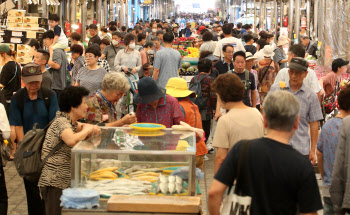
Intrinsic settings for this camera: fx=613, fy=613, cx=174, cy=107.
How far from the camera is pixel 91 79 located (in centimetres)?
843

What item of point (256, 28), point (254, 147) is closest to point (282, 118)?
point (254, 147)

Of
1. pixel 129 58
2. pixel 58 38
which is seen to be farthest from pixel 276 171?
pixel 58 38

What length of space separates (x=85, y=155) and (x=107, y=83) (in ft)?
4.64

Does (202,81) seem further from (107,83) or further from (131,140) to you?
(131,140)

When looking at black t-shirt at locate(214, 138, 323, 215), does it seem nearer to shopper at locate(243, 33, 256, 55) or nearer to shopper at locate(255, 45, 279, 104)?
shopper at locate(255, 45, 279, 104)

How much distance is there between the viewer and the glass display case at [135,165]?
4613 millimetres

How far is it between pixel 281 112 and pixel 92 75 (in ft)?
17.8

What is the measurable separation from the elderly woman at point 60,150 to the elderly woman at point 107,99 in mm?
855

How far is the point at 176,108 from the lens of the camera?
6078mm

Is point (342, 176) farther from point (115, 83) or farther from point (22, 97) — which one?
point (22, 97)

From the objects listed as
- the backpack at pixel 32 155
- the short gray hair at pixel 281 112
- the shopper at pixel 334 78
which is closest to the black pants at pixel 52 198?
the backpack at pixel 32 155

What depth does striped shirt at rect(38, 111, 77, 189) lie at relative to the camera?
503 cm

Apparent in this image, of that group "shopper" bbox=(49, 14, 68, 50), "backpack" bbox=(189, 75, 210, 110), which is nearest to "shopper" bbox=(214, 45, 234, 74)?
"backpack" bbox=(189, 75, 210, 110)

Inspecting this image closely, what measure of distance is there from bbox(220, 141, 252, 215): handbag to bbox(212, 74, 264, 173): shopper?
1418 mm
